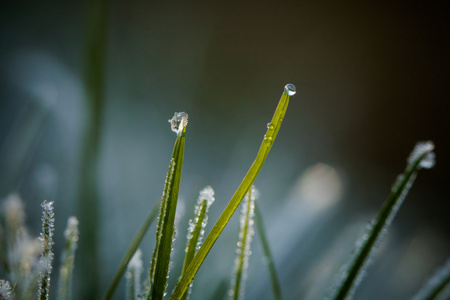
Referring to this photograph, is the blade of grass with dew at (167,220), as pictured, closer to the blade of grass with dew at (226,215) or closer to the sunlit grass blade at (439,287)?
the blade of grass with dew at (226,215)

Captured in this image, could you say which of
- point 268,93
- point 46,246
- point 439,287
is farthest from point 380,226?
point 268,93

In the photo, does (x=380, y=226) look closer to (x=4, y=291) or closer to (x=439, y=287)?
(x=439, y=287)

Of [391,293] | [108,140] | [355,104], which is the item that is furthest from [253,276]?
[355,104]

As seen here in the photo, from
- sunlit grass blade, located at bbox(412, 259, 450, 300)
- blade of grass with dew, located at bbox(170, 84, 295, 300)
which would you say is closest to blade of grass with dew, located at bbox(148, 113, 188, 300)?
blade of grass with dew, located at bbox(170, 84, 295, 300)

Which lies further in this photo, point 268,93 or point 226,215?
point 268,93

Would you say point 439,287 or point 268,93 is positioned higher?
point 268,93

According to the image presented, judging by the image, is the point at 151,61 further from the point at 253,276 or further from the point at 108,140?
the point at 253,276
